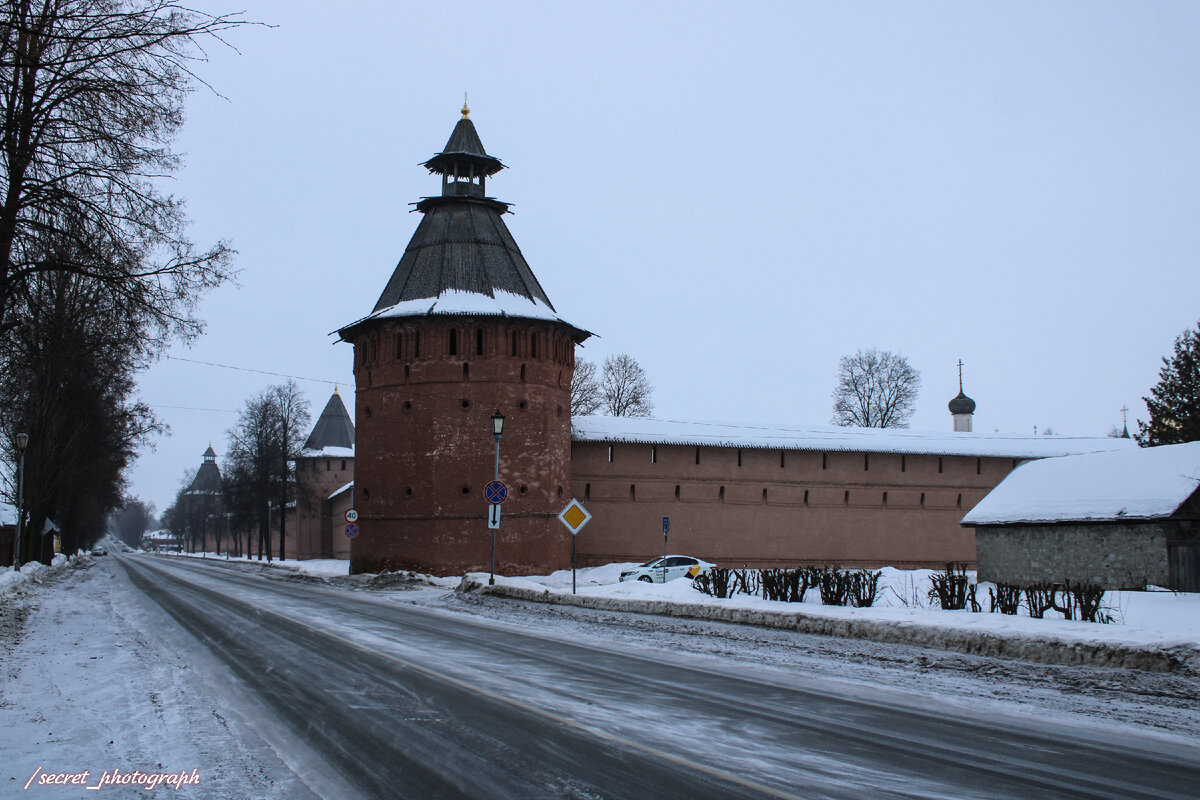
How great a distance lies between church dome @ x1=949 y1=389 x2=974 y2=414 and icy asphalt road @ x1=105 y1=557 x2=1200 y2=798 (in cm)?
5217

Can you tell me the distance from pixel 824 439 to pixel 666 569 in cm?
1410

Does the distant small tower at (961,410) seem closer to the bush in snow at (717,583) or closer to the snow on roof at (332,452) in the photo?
the bush in snow at (717,583)

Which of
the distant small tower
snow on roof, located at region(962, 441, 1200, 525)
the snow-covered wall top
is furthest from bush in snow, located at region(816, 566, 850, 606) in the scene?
the distant small tower

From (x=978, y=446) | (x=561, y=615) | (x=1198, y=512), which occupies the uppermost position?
(x=978, y=446)

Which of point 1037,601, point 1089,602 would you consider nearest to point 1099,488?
point 1037,601

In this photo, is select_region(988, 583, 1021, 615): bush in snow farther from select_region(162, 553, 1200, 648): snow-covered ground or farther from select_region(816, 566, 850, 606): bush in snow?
select_region(816, 566, 850, 606): bush in snow

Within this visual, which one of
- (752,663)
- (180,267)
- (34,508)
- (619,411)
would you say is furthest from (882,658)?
(619,411)

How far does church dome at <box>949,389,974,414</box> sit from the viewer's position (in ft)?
194

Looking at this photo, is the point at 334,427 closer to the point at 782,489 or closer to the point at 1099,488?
the point at 782,489

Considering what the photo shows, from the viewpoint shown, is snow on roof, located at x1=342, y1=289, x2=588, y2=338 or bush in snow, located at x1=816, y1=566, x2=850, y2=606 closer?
bush in snow, located at x1=816, y1=566, x2=850, y2=606

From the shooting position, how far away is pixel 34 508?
37125 mm

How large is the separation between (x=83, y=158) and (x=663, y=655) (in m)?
9.05

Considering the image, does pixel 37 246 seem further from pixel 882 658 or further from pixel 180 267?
pixel 882 658

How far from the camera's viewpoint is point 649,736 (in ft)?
21.8
